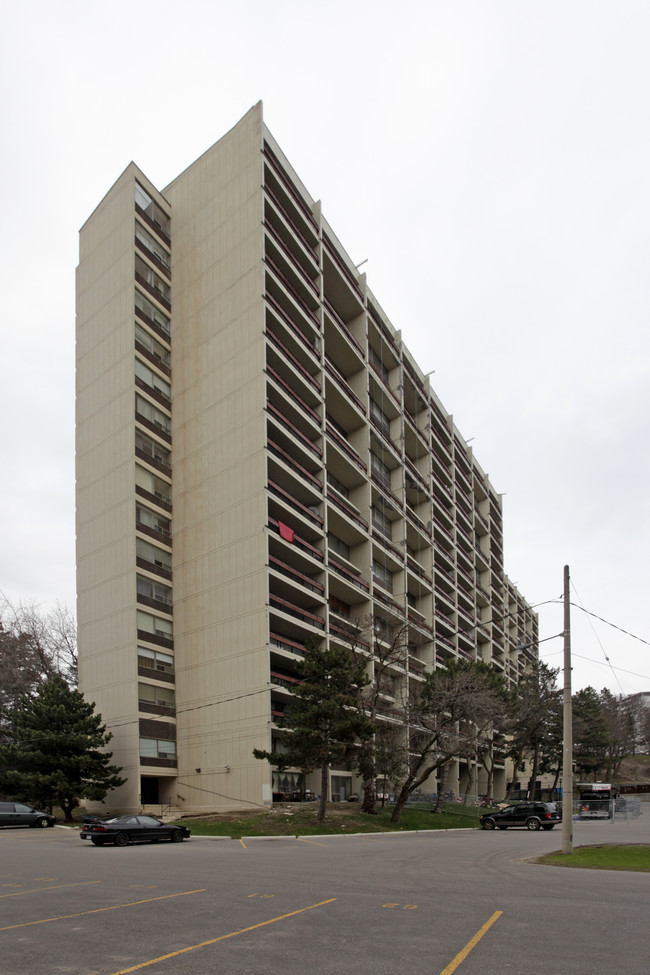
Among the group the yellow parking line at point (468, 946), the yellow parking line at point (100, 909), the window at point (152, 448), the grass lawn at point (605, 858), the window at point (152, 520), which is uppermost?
the window at point (152, 448)

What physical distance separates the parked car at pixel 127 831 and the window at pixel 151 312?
3651cm

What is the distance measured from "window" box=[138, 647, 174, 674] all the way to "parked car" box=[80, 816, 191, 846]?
1917 centimetres

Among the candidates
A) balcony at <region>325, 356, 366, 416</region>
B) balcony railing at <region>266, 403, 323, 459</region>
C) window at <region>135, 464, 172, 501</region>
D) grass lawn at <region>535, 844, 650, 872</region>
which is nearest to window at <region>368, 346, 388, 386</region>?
balcony at <region>325, 356, 366, 416</region>

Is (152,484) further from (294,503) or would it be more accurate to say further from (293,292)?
(293,292)

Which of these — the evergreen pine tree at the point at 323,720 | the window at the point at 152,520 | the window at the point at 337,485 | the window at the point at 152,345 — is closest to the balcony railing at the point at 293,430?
the window at the point at 337,485

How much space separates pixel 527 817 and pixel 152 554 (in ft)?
92.9

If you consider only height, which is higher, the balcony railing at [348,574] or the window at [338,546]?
the window at [338,546]

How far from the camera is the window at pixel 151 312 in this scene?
182 ft

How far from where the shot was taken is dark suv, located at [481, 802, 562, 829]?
43062 mm

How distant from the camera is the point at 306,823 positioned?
3894 cm

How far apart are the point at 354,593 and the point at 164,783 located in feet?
63.4

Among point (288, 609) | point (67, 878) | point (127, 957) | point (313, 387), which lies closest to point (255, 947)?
point (127, 957)

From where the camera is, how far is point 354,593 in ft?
196

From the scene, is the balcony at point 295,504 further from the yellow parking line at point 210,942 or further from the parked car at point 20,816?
the yellow parking line at point 210,942
